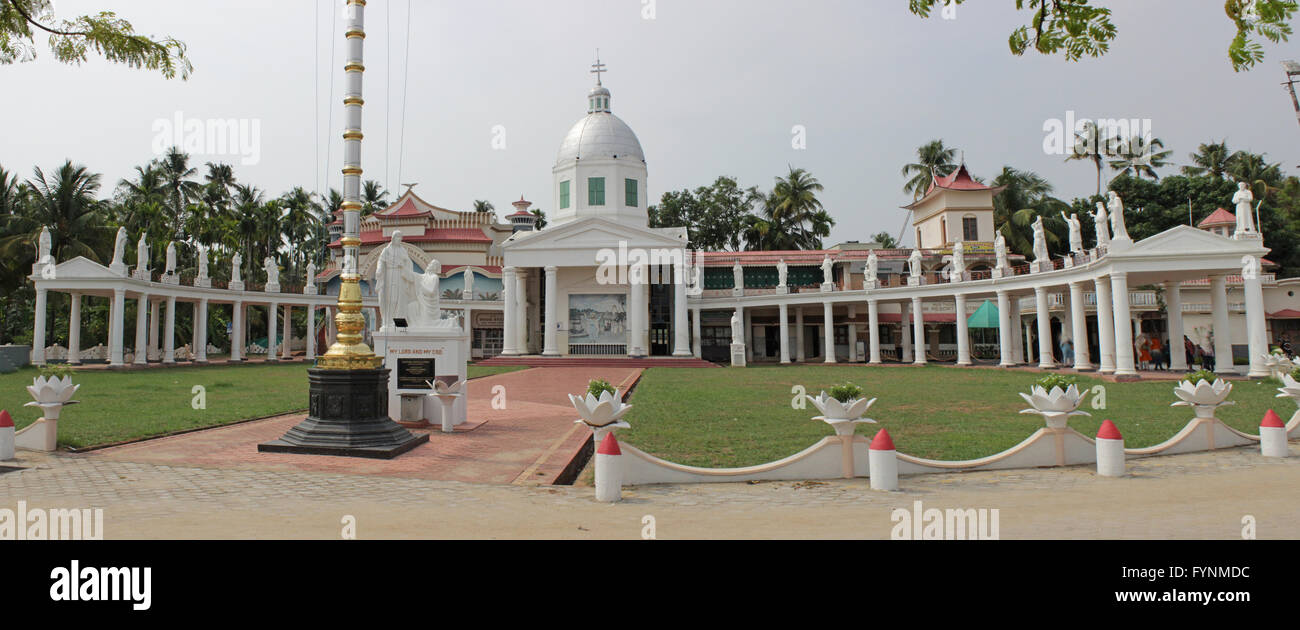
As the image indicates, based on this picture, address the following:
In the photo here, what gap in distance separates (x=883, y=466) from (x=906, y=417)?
21.4 feet

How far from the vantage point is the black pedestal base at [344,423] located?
9336 millimetres

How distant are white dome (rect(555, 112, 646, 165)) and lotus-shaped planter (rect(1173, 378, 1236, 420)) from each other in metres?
33.3

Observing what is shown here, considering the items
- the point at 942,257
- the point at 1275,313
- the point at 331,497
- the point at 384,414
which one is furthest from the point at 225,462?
the point at 1275,313

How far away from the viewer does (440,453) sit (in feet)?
31.7

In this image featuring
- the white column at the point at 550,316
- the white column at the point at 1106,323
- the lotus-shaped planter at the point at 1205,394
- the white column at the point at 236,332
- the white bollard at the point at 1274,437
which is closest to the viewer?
the white bollard at the point at 1274,437

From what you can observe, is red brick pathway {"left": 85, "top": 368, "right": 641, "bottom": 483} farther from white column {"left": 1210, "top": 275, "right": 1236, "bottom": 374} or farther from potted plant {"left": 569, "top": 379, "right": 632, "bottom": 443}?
white column {"left": 1210, "top": 275, "right": 1236, "bottom": 374}

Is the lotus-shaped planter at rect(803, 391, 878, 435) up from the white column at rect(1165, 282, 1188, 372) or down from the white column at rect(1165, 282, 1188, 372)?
down

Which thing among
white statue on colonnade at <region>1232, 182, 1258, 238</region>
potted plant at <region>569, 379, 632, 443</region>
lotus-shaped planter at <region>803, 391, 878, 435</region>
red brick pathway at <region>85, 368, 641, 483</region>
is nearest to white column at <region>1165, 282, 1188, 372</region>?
white statue on colonnade at <region>1232, 182, 1258, 238</region>

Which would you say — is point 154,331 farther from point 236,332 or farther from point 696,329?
point 696,329

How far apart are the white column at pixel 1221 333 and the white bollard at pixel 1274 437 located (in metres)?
16.2

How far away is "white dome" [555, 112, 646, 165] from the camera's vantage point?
132 feet

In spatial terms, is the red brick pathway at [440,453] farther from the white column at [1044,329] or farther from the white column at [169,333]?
the white column at [169,333]

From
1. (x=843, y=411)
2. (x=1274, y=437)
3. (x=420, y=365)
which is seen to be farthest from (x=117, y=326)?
(x=1274, y=437)

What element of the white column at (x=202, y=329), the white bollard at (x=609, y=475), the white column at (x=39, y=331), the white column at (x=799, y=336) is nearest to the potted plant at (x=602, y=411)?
the white bollard at (x=609, y=475)
